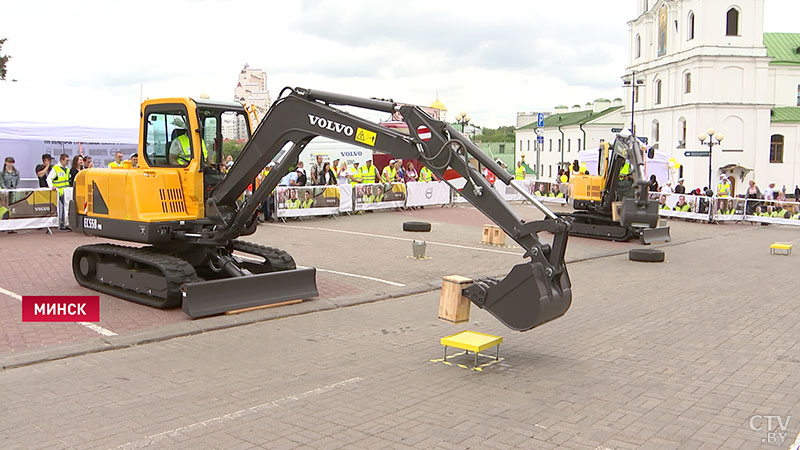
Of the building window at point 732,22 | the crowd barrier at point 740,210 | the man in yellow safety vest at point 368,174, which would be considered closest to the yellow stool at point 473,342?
the man in yellow safety vest at point 368,174

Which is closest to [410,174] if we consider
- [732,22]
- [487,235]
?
[487,235]

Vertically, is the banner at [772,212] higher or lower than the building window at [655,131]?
lower

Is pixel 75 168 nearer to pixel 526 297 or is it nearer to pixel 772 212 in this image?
pixel 526 297

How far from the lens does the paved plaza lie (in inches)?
238

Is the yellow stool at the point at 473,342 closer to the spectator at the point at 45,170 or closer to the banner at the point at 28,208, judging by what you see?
the banner at the point at 28,208

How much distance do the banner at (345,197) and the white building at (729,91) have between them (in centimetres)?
4865

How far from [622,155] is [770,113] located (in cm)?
5558

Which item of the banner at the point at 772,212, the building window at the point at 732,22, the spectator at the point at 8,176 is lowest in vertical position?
the banner at the point at 772,212

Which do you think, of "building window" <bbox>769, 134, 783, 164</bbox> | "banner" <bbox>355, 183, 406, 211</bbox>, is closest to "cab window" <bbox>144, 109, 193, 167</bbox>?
"banner" <bbox>355, 183, 406, 211</bbox>

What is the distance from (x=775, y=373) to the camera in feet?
25.9

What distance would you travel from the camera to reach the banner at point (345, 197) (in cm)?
2519

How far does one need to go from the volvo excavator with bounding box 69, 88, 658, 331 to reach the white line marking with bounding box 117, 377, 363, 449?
324cm

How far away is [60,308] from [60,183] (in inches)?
406

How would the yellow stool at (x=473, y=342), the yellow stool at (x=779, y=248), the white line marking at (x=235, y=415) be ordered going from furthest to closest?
the yellow stool at (x=779, y=248) < the yellow stool at (x=473, y=342) < the white line marking at (x=235, y=415)
